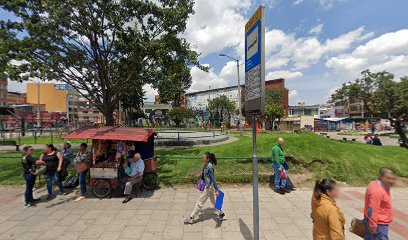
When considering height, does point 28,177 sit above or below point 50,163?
below

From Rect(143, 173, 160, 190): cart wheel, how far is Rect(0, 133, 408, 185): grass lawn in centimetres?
48

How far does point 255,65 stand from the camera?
3.44m

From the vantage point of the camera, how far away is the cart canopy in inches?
270


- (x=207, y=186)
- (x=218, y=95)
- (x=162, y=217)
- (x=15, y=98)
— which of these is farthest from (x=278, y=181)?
(x=15, y=98)

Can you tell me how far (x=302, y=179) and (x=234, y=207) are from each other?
339 centimetres

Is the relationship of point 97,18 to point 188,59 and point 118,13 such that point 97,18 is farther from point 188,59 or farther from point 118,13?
point 188,59

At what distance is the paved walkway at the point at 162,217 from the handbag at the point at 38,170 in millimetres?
861

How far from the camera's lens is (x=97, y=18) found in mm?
10461

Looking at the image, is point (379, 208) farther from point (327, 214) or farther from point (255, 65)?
point (255, 65)

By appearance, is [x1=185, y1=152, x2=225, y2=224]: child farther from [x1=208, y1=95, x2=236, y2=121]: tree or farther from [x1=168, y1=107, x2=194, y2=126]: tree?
[x1=208, y1=95, x2=236, y2=121]: tree

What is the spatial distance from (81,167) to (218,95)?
61.5 meters

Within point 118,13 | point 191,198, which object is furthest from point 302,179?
point 118,13

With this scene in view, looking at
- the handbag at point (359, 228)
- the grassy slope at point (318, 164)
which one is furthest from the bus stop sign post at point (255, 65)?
the grassy slope at point (318, 164)

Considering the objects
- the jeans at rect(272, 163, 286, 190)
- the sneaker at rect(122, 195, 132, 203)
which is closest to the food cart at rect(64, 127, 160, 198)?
the sneaker at rect(122, 195, 132, 203)
